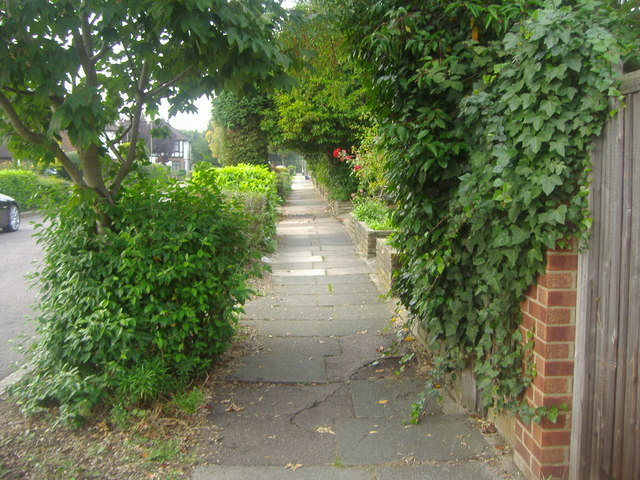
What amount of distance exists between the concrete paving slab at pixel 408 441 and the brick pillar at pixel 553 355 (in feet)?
1.78

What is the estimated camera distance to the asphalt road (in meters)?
5.89

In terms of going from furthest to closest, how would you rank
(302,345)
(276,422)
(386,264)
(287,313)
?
(386,264), (287,313), (302,345), (276,422)

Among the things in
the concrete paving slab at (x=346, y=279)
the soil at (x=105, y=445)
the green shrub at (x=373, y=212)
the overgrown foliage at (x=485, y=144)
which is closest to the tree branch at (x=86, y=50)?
the overgrown foliage at (x=485, y=144)

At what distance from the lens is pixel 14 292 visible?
28.7ft

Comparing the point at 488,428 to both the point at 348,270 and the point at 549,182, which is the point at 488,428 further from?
the point at 348,270

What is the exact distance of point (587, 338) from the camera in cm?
281

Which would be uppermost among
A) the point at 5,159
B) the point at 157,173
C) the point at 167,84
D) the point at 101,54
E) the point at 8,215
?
the point at 5,159

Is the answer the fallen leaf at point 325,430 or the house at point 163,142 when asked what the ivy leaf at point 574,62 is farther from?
the house at point 163,142

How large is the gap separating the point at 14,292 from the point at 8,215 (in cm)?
877

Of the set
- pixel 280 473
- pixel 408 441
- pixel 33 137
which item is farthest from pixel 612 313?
pixel 33 137

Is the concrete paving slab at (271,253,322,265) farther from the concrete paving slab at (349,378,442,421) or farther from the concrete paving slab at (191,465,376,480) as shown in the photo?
the concrete paving slab at (191,465,376,480)

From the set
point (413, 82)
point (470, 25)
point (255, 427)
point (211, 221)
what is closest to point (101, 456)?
point (255, 427)

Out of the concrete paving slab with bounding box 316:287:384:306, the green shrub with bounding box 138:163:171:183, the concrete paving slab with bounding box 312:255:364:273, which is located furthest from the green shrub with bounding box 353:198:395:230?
the green shrub with bounding box 138:163:171:183

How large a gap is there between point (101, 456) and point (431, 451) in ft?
6.64
